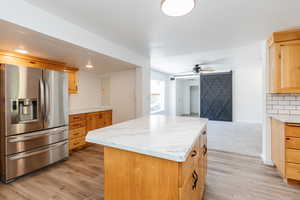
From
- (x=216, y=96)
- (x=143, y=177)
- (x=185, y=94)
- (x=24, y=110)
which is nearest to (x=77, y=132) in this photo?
(x=24, y=110)

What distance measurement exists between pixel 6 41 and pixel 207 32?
3.07 m

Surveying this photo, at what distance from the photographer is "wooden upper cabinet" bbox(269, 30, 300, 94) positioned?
7.12 ft

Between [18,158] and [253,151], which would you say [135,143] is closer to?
[18,158]

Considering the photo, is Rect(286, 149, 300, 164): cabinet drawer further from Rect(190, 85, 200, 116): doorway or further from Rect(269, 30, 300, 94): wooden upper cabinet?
Rect(190, 85, 200, 116): doorway

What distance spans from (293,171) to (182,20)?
260 cm

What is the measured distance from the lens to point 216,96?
687 centimetres

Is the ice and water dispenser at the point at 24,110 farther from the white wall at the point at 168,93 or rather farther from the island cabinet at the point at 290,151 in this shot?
the white wall at the point at 168,93

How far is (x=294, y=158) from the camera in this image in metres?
1.92

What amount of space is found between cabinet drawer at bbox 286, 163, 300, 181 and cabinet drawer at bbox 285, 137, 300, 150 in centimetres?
25

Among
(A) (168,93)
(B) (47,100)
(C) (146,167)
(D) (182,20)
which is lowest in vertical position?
(C) (146,167)

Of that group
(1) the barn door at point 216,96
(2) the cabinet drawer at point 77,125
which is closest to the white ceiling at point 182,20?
(2) the cabinet drawer at point 77,125

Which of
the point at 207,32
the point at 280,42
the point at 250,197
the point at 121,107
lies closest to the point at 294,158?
the point at 250,197

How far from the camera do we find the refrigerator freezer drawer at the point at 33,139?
205 cm

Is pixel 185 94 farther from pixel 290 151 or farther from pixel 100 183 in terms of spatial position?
pixel 100 183
